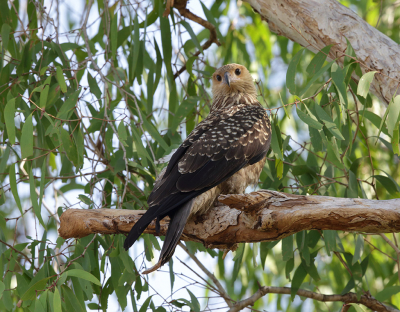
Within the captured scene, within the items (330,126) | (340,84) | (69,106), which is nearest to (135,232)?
(69,106)

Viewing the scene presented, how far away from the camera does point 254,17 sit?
4188mm

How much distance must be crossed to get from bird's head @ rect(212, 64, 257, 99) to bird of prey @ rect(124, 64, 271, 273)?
0.30 meters

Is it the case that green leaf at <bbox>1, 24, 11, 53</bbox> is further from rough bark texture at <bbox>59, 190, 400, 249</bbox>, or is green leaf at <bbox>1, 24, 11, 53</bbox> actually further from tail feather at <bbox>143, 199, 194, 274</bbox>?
tail feather at <bbox>143, 199, 194, 274</bbox>

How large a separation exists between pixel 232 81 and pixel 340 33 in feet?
2.77

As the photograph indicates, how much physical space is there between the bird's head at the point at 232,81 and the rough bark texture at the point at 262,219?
1.12 metres

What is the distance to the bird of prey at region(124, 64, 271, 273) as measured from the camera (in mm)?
2057

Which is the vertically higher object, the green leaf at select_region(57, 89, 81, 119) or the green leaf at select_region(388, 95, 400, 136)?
the green leaf at select_region(57, 89, 81, 119)

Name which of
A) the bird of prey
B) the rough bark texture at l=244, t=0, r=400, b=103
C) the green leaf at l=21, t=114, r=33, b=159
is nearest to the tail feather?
the bird of prey

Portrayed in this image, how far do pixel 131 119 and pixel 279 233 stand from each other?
42.5 inches

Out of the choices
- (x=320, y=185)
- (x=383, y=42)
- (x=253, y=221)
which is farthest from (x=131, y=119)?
(x=383, y=42)

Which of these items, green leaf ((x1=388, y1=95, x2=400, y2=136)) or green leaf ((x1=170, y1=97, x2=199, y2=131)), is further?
green leaf ((x1=170, y1=97, x2=199, y2=131))

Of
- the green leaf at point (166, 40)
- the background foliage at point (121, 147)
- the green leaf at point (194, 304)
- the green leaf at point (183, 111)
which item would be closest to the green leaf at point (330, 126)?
the background foliage at point (121, 147)

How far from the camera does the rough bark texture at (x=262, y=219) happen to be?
5.95 ft

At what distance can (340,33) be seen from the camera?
255 cm
